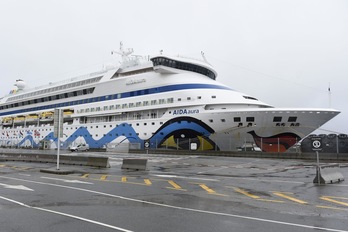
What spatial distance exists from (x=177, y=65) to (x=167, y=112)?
698cm

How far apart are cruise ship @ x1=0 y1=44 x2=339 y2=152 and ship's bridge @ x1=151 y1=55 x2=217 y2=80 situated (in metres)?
0.12

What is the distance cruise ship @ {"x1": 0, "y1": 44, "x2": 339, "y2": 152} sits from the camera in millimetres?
31688

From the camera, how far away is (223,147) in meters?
34.4

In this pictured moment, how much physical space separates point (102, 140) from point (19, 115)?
30538mm

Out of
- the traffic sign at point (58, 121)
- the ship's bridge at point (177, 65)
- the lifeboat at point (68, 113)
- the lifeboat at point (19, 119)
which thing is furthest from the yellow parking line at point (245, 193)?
the lifeboat at point (19, 119)

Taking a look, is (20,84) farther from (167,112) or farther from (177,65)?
(167,112)

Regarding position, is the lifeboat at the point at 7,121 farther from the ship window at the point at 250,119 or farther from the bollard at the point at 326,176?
the bollard at the point at 326,176

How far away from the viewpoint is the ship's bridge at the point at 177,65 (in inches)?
1559

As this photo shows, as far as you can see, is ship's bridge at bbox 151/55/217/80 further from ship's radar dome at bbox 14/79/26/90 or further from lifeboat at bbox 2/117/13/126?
ship's radar dome at bbox 14/79/26/90

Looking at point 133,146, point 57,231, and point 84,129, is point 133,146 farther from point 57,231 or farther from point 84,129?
point 57,231

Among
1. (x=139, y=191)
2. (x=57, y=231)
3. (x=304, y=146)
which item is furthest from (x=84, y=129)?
(x=57, y=231)

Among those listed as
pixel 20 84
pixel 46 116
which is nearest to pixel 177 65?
pixel 46 116

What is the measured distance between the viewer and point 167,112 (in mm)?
37750

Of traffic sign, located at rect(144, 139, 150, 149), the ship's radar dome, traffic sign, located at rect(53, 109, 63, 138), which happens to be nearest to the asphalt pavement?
traffic sign, located at rect(53, 109, 63, 138)
